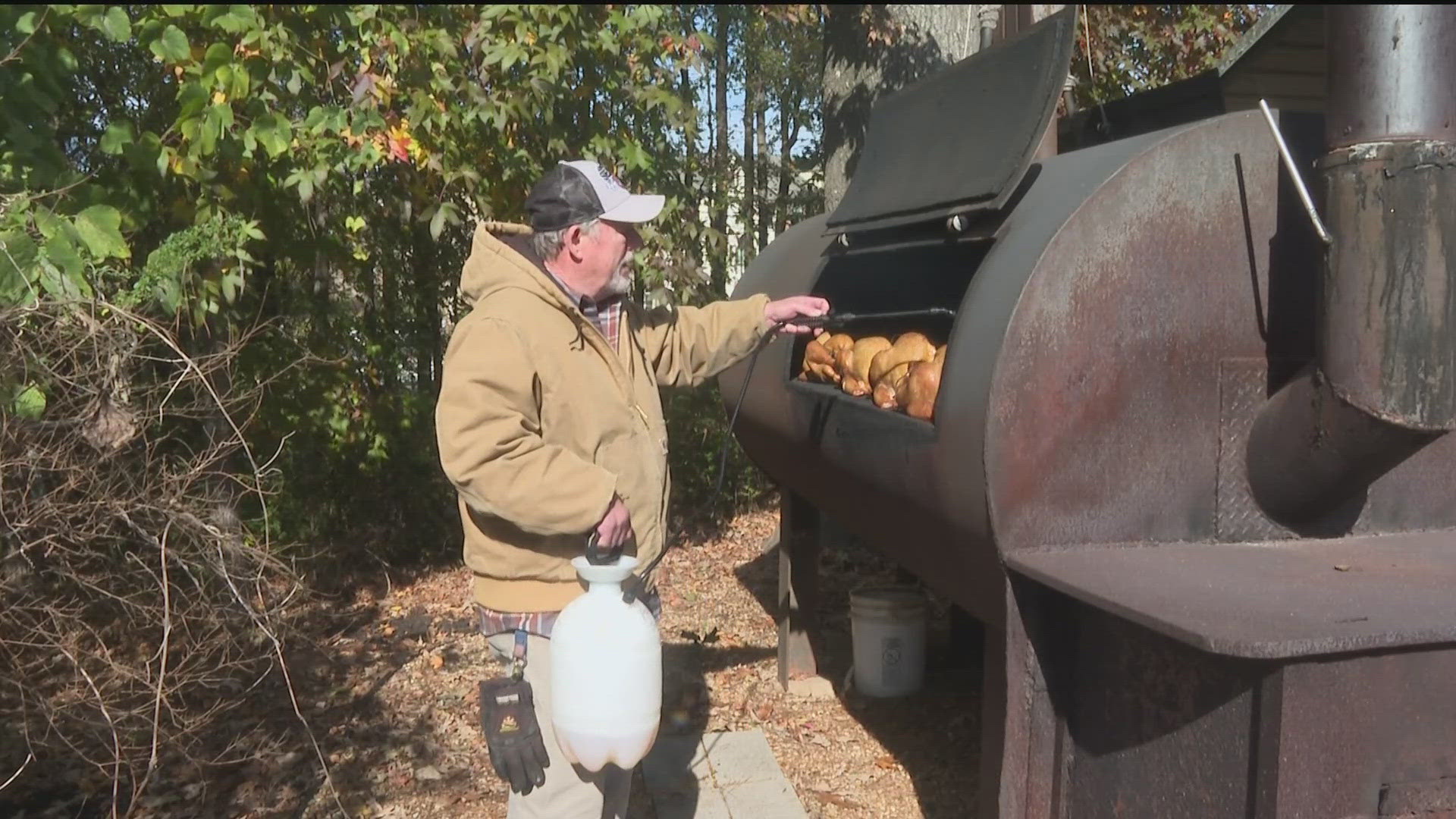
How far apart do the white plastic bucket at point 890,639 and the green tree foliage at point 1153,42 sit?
6.07 meters

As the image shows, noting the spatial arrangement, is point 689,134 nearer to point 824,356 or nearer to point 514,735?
point 824,356

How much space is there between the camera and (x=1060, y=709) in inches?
93.8

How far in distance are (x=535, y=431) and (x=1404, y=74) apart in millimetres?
1950

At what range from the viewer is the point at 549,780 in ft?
8.70

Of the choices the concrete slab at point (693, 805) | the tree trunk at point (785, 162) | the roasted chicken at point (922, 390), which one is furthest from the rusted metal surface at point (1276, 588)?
the tree trunk at point (785, 162)

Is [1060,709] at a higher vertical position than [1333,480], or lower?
lower

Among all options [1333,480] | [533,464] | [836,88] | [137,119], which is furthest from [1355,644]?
[836,88]

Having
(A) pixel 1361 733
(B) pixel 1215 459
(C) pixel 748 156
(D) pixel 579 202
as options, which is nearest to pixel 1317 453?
(B) pixel 1215 459

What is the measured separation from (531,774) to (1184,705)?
146 cm

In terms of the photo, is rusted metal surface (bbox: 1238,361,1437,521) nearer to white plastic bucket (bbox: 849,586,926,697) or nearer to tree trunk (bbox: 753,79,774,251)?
white plastic bucket (bbox: 849,586,926,697)

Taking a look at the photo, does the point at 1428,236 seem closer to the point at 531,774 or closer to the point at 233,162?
the point at 531,774

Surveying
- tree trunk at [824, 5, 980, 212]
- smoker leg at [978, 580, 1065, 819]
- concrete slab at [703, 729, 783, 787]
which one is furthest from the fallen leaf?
tree trunk at [824, 5, 980, 212]

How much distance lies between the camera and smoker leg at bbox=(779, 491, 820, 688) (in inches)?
188

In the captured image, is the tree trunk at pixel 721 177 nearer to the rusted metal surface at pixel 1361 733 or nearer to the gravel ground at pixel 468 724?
the gravel ground at pixel 468 724
